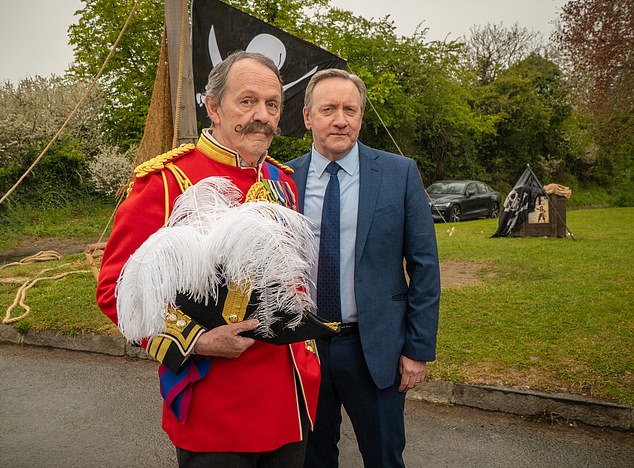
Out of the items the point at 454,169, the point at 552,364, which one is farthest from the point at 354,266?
the point at 454,169

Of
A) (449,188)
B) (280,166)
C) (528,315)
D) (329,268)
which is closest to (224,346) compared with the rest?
(329,268)

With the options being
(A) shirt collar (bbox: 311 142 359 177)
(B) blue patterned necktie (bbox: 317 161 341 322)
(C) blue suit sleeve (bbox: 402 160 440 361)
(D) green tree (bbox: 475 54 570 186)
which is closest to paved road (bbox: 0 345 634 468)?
(C) blue suit sleeve (bbox: 402 160 440 361)

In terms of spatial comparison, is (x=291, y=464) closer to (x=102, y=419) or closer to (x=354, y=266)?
(x=354, y=266)

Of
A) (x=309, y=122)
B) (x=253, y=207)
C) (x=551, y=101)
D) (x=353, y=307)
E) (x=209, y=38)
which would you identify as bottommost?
(x=353, y=307)

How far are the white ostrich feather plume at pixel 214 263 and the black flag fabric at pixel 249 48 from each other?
2546 mm

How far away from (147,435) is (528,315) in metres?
3.98

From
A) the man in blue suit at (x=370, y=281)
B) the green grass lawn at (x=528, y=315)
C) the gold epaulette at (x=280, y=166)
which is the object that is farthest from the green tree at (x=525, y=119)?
the gold epaulette at (x=280, y=166)

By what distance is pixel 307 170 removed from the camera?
2637 millimetres

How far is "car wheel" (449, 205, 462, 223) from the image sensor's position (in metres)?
19.2

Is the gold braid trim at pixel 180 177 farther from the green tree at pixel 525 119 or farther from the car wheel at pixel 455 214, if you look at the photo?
the green tree at pixel 525 119

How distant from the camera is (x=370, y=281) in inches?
94.6

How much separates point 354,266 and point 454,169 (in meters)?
27.2

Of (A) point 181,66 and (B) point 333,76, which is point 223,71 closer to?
(B) point 333,76

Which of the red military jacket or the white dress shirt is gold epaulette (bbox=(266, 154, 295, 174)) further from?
the red military jacket
